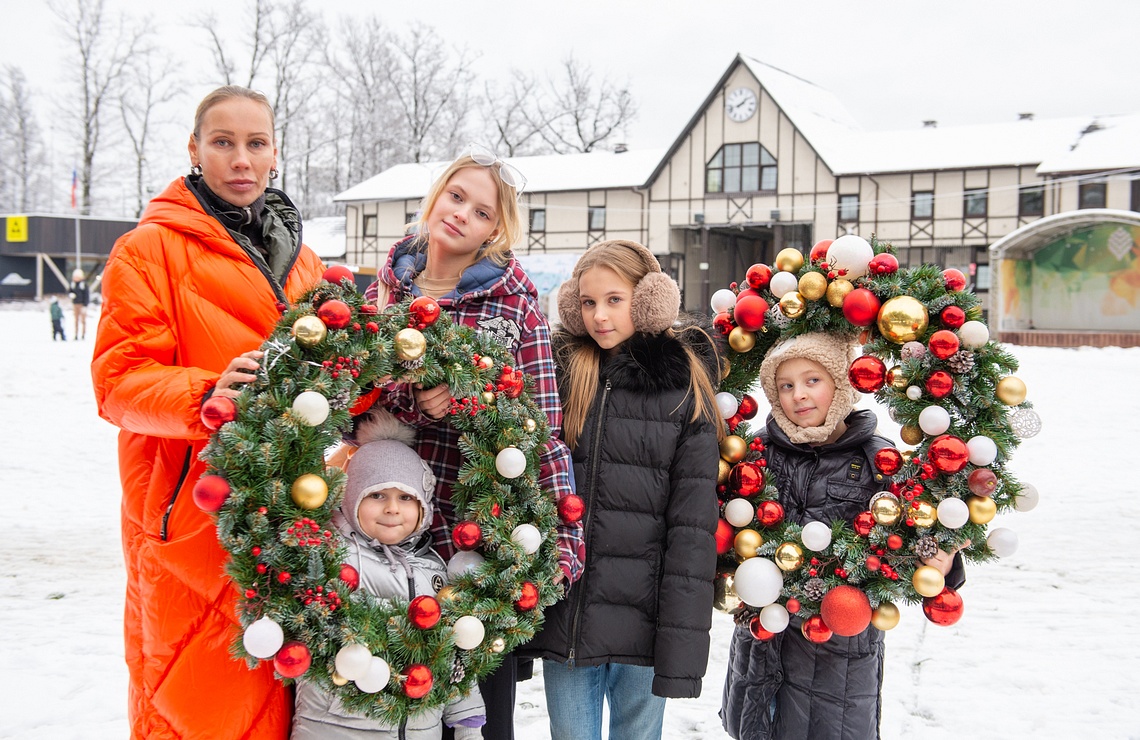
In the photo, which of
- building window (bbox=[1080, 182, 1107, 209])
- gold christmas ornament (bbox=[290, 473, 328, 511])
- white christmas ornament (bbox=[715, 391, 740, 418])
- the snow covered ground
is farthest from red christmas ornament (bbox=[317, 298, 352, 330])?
building window (bbox=[1080, 182, 1107, 209])

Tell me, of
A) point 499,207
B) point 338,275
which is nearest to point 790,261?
point 499,207

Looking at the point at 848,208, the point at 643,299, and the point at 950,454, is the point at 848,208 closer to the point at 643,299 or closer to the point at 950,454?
the point at 950,454

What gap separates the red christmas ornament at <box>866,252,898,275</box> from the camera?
3188 mm

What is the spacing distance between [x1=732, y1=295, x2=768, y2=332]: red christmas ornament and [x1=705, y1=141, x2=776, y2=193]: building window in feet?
76.9

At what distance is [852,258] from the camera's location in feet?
10.6

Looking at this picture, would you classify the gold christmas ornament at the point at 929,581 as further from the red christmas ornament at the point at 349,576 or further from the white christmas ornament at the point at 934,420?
the red christmas ornament at the point at 349,576

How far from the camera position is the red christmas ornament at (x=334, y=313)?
7.69 feet

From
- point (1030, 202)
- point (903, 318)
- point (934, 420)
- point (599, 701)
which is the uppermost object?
point (1030, 202)

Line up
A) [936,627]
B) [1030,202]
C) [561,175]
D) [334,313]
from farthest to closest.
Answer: [561,175] → [1030,202] → [936,627] → [334,313]

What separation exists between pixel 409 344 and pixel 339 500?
1.60ft

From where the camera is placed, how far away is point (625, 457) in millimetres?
2838

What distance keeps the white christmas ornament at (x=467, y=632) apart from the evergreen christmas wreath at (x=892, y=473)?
1061 mm

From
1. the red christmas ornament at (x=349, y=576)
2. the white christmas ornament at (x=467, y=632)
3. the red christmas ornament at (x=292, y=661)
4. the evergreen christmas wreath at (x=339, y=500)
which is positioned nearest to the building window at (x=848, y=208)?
the evergreen christmas wreath at (x=339, y=500)

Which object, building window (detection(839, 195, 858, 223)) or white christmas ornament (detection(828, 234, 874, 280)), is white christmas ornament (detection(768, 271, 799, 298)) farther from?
building window (detection(839, 195, 858, 223))
